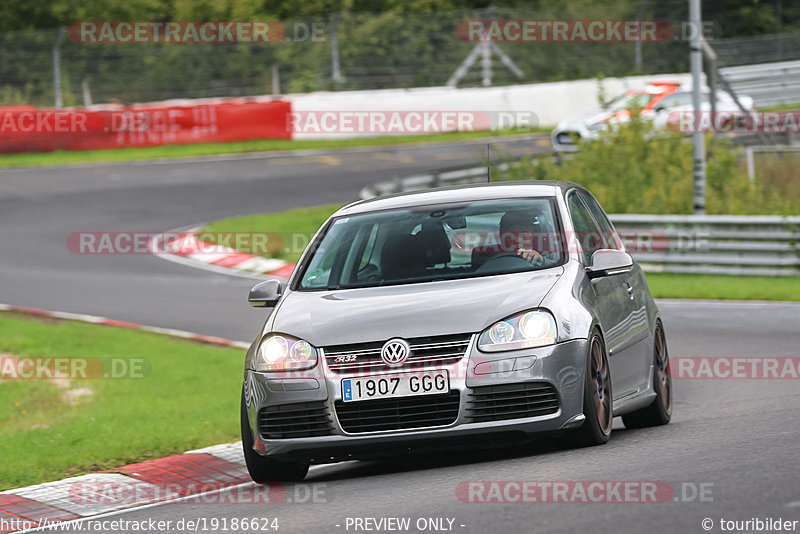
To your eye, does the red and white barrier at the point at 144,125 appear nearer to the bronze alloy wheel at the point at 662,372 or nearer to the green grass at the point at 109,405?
the green grass at the point at 109,405

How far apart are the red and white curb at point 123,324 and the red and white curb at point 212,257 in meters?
4.29

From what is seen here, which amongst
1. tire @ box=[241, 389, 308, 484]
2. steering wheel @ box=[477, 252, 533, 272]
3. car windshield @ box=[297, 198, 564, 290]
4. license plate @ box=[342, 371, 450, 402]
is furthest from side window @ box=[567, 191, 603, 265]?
tire @ box=[241, 389, 308, 484]

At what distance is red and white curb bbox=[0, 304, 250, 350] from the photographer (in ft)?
50.4

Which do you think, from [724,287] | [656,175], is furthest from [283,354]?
[656,175]

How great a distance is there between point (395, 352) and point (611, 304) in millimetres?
1726

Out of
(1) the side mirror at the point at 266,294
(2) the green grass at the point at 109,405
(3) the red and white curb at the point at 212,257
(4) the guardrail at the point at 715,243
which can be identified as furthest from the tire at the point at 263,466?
(3) the red and white curb at the point at 212,257

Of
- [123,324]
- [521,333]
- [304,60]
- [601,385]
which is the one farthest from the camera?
[304,60]

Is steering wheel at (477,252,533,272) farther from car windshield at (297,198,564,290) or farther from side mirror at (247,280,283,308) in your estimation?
side mirror at (247,280,283,308)

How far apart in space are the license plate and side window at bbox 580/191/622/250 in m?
2.44

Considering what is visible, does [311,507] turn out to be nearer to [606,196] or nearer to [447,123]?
[606,196]

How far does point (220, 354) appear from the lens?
14461mm

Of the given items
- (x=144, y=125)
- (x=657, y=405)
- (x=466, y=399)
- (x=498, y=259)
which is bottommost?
(x=657, y=405)

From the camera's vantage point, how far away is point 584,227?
891cm

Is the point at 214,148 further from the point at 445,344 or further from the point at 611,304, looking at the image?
the point at 445,344
